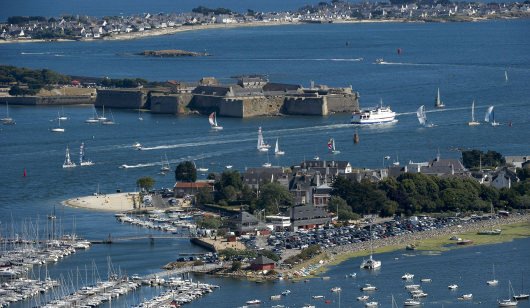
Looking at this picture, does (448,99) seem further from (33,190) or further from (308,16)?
(308,16)

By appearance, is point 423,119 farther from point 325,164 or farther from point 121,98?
point 121,98

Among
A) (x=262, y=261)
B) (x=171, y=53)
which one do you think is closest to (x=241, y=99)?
(x=262, y=261)

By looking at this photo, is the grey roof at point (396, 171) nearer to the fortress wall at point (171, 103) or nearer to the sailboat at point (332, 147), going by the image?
the sailboat at point (332, 147)

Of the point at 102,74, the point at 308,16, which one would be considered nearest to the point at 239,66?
the point at 102,74

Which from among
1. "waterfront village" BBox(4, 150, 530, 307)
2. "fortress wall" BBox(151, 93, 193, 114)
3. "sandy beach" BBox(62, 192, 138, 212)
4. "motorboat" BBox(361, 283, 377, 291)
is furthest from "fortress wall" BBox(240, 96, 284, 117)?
"motorboat" BBox(361, 283, 377, 291)

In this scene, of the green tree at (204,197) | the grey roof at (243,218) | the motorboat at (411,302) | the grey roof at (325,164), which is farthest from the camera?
the grey roof at (325,164)

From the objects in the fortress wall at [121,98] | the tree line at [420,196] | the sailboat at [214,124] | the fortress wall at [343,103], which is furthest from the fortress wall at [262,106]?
the tree line at [420,196]

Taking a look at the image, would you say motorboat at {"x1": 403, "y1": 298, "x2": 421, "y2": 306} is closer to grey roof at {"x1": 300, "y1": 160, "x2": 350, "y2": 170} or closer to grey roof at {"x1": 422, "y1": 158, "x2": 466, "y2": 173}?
grey roof at {"x1": 300, "y1": 160, "x2": 350, "y2": 170}
